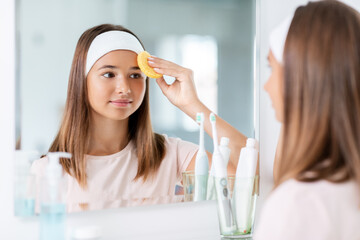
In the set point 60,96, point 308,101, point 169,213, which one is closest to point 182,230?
point 169,213

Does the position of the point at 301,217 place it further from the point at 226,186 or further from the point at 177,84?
the point at 177,84

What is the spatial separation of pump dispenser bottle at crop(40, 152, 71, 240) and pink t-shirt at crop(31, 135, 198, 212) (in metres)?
0.03

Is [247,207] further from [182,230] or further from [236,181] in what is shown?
[182,230]

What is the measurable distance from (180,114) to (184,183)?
19 centimetres

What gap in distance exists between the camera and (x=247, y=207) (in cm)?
116

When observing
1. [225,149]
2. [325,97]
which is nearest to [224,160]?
[225,149]

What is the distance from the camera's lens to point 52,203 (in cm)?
93

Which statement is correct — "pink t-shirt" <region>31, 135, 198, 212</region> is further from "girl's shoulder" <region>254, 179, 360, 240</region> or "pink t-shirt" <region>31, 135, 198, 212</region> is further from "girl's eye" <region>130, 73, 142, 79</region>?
"girl's shoulder" <region>254, 179, 360, 240</region>

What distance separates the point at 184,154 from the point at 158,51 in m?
0.28

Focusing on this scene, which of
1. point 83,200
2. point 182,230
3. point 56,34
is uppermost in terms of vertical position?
point 56,34

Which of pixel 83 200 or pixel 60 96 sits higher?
pixel 60 96

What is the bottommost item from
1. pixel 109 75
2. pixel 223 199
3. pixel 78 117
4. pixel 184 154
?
pixel 223 199

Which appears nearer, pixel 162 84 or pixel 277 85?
pixel 277 85

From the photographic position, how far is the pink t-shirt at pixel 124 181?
99 cm
